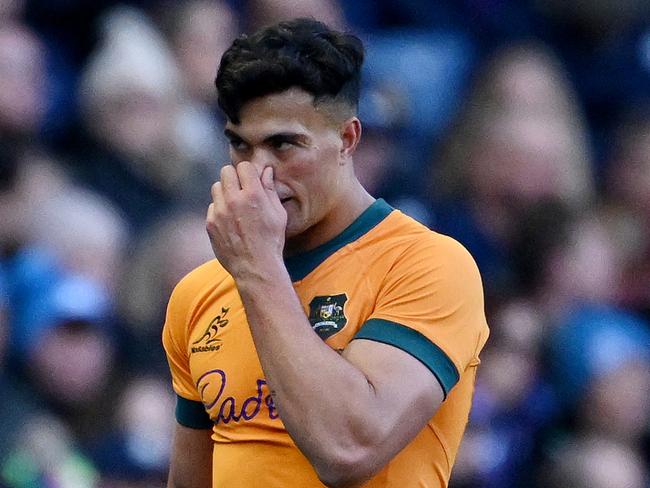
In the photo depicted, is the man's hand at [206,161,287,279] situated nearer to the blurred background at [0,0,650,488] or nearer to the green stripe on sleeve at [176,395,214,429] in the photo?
the green stripe on sleeve at [176,395,214,429]

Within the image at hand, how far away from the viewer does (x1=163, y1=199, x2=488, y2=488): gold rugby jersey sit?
8.46 ft

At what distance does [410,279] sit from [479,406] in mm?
2696

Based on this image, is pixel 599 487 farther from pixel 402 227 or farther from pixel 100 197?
pixel 402 227

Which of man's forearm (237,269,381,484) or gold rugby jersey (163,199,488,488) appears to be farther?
gold rugby jersey (163,199,488,488)

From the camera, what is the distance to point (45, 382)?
4.45 m

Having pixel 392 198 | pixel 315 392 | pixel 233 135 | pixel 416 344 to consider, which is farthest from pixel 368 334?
pixel 392 198

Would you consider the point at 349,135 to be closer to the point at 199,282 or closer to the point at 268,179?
the point at 268,179

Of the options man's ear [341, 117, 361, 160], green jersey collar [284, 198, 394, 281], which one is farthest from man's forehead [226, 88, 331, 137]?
green jersey collar [284, 198, 394, 281]

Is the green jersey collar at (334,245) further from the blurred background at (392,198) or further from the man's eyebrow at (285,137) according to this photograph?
the blurred background at (392,198)

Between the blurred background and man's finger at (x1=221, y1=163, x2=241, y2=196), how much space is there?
202 centimetres

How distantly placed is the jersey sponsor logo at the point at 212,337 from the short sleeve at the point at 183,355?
104 millimetres

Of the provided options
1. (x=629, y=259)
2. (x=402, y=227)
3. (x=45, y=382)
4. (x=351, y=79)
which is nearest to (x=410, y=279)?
(x=402, y=227)

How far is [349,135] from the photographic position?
2.81 meters

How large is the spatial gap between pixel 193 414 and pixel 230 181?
69 centimetres
